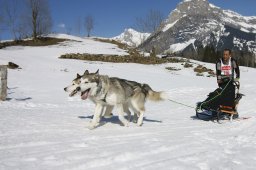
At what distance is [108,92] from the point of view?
7.96 meters

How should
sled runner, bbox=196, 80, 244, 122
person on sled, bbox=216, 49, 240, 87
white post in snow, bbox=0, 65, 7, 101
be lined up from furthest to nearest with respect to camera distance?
white post in snow, bbox=0, 65, 7, 101 → person on sled, bbox=216, 49, 240, 87 → sled runner, bbox=196, 80, 244, 122

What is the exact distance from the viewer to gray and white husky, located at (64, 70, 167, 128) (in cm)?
773

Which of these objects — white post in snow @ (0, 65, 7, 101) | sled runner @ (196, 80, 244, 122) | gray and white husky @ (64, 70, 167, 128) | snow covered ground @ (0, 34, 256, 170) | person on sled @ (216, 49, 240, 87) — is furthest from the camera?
white post in snow @ (0, 65, 7, 101)

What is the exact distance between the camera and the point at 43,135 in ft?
22.8

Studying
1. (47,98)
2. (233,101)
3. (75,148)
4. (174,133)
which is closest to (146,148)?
(75,148)

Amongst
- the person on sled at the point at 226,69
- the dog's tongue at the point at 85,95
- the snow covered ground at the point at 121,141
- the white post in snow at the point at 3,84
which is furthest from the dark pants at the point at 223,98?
the white post in snow at the point at 3,84

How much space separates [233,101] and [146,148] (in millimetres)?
4491

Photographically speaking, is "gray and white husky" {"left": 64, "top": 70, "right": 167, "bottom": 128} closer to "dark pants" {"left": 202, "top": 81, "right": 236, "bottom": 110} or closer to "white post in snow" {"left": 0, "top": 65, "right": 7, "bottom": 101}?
"dark pants" {"left": 202, "top": 81, "right": 236, "bottom": 110}

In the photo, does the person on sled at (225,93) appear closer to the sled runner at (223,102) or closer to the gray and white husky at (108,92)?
the sled runner at (223,102)

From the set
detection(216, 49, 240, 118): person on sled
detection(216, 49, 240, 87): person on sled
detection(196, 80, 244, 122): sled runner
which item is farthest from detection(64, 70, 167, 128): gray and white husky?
detection(216, 49, 240, 87): person on sled

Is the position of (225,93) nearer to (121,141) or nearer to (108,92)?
(108,92)

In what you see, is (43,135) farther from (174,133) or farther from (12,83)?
(12,83)

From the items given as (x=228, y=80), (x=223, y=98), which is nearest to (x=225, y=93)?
(x=223, y=98)

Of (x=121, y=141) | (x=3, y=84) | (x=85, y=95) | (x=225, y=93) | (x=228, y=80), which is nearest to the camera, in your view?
(x=121, y=141)
